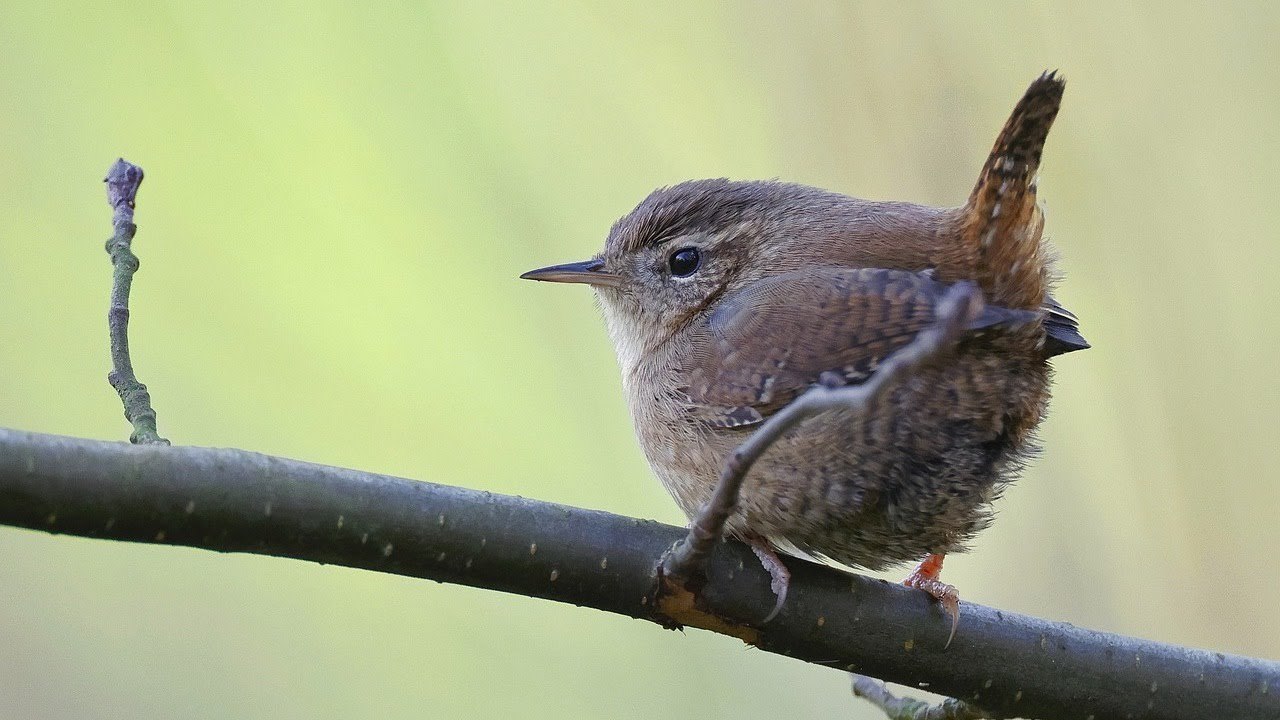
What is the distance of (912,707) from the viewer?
9.09 ft

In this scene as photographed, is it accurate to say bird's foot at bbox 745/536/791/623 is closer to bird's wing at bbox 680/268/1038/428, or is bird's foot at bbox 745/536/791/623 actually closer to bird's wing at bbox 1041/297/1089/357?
bird's wing at bbox 680/268/1038/428

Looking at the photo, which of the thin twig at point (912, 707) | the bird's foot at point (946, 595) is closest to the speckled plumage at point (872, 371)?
the bird's foot at point (946, 595)

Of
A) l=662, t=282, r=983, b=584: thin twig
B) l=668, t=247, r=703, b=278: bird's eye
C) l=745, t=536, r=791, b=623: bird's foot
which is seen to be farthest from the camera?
l=668, t=247, r=703, b=278: bird's eye

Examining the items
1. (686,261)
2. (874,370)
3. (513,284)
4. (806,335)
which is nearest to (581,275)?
(686,261)

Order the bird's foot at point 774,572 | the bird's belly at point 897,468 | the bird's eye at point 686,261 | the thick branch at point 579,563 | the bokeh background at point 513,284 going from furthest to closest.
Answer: the bokeh background at point 513,284 → the bird's eye at point 686,261 → the bird's belly at point 897,468 → the bird's foot at point 774,572 → the thick branch at point 579,563

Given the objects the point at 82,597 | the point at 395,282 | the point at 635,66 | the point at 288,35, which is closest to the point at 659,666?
the point at 395,282

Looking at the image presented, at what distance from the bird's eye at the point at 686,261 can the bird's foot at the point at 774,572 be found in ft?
3.47

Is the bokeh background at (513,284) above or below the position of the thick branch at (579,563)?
above

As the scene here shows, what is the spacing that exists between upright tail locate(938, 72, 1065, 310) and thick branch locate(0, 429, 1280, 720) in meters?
0.69

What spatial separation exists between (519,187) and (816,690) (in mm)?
2086

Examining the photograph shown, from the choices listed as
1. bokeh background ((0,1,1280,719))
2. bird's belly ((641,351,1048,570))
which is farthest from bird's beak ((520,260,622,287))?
bird's belly ((641,351,1048,570))

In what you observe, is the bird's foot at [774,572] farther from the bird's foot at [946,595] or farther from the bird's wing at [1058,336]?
the bird's wing at [1058,336]

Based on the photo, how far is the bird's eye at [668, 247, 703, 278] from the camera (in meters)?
3.39

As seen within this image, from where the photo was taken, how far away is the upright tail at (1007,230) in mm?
2547
